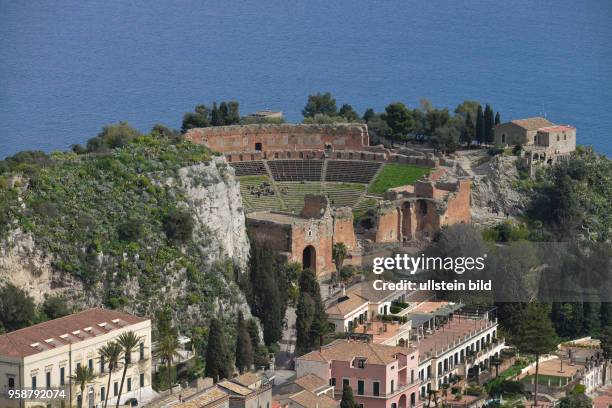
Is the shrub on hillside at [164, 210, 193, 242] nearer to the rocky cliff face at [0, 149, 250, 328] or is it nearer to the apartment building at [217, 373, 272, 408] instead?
the rocky cliff face at [0, 149, 250, 328]

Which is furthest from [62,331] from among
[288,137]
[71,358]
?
[288,137]

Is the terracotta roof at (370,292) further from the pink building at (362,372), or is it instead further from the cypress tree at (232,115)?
the cypress tree at (232,115)

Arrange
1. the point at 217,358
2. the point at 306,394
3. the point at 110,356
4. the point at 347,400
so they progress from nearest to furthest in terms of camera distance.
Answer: the point at 110,356 < the point at 306,394 < the point at 347,400 < the point at 217,358

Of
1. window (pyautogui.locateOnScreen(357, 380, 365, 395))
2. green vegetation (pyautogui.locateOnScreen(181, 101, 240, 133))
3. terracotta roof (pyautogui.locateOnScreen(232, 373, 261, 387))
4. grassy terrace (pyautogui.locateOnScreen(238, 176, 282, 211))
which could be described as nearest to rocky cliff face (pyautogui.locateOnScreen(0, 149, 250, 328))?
window (pyautogui.locateOnScreen(357, 380, 365, 395))

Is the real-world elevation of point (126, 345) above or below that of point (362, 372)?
above

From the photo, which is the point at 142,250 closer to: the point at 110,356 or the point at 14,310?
the point at 14,310

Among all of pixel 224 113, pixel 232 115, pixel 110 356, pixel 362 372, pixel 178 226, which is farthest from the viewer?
pixel 232 115

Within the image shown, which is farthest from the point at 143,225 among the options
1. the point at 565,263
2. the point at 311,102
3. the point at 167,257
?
the point at 311,102
